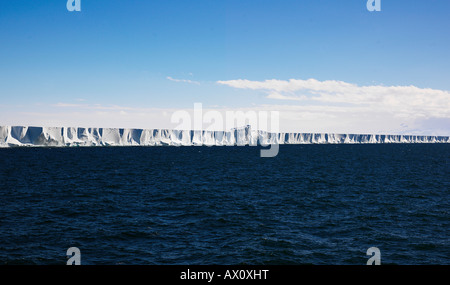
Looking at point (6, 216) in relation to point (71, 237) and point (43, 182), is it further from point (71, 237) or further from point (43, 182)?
point (43, 182)

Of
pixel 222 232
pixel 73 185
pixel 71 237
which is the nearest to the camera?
pixel 71 237

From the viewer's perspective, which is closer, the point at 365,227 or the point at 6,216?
the point at 365,227

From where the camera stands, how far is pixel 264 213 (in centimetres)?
3109

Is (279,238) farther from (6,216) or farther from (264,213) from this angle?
(6,216)

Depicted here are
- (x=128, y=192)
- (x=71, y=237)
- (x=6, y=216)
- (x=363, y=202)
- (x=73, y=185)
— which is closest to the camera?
(x=71, y=237)

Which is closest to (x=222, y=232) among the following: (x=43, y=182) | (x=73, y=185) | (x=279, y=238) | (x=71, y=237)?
(x=279, y=238)

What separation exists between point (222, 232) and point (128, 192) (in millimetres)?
21492

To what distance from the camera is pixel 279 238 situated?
77.7ft
